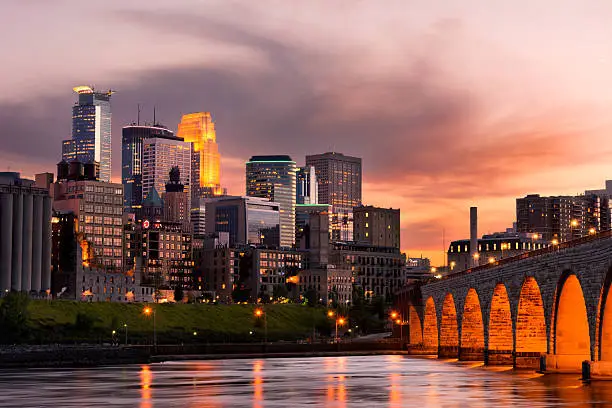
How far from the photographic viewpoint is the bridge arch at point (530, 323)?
11956cm

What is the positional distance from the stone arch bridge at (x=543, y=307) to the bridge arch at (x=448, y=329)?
4.87 m

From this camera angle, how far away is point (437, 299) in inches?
7293

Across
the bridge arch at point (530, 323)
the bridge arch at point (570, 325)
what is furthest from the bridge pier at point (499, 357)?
the bridge arch at point (570, 325)

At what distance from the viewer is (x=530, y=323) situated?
119875 mm

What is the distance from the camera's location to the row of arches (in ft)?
331

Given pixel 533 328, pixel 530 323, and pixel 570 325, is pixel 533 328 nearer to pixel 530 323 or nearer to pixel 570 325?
pixel 530 323

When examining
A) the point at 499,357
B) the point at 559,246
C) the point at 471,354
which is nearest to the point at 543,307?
the point at 559,246

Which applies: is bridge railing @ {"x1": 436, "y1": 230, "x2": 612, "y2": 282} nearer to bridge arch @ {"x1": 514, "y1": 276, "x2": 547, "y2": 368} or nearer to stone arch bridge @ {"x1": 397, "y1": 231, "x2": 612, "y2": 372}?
stone arch bridge @ {"x1": 397, "y1": 231, "x2": 612, "y2": 372}

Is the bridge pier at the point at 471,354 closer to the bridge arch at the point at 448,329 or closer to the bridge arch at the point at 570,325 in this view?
the bridge arch at the point at 448,329

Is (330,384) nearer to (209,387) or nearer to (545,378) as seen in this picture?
(209,387)

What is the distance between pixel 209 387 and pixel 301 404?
22.1m

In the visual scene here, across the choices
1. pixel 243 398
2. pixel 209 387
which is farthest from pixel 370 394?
pixel 209 387

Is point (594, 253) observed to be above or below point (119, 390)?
above

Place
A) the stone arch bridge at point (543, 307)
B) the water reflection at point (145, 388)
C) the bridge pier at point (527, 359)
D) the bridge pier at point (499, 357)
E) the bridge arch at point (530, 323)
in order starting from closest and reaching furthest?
1. the water reflection at point (145, 388)
2. the stone arch bridge at point (543, 307)
3. the bridge arch at point (530, 323)
4. the bridge pier at point (527, 359)
5. the bridge pier at point (499, 357)
